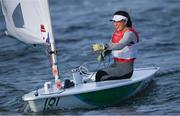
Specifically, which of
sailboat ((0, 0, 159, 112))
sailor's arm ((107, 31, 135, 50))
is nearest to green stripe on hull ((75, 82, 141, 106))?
sailboat ((0, 0, 159, 112))

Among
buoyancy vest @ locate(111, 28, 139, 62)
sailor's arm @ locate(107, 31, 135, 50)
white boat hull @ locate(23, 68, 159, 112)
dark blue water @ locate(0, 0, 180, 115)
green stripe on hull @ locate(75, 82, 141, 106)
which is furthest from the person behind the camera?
dark blue water @ locate(0, 0, 180, 115)

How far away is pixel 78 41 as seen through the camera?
18.1 metres

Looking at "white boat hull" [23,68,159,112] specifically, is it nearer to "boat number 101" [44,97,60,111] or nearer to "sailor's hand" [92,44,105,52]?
"boat number 101" [44,97,60,111]

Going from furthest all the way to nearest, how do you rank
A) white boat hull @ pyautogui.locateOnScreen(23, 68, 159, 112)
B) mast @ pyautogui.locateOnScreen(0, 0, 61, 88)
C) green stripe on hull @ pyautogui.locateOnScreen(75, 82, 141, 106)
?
mast @ pyautogui.locateOnScreen(0, 0, 61, 88) → green stripe on hull @ pyautogui.locateOnScreen(75, 82, 141, 106) → white boat hull @ pyautogui.locateOnScreen(23, 68, 159, 112)

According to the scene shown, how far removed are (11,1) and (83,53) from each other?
5028 millimetres

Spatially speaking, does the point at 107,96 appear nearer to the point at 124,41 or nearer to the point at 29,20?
the point at 124,41

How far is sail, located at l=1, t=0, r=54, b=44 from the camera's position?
37.1 feet

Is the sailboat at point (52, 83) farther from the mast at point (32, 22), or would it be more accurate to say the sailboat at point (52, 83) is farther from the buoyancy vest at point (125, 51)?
the buoyancy vest at point (125, 51)

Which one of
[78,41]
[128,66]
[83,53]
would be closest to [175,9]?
[78,41]

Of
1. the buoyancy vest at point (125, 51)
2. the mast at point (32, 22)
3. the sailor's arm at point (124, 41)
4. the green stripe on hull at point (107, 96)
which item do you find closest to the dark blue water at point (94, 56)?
the green stripe on hull at point (107, 96)

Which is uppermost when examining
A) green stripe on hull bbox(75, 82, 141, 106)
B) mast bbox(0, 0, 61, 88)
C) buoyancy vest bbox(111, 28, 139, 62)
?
mast bbox(0, 0, 61, 88)

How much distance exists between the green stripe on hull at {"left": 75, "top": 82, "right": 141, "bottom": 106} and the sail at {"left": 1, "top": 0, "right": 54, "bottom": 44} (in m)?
1.07

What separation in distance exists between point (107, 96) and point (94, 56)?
4.67 meters

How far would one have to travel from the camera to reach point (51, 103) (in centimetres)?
1095
